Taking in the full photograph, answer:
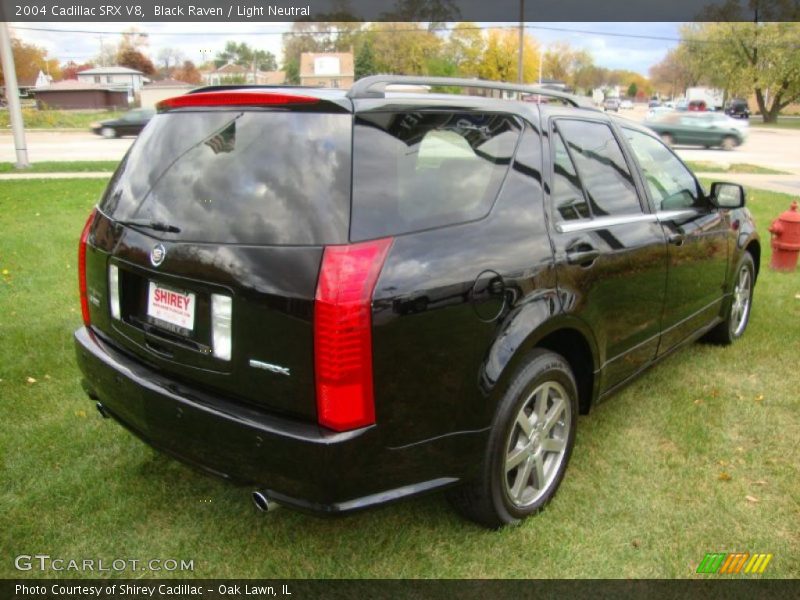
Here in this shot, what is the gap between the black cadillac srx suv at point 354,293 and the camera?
2.09 metres

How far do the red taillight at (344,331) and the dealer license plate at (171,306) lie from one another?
0.57 meters

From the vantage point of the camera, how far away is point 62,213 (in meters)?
9.67

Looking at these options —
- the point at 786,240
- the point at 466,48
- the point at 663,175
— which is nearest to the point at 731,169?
the point at 786,240

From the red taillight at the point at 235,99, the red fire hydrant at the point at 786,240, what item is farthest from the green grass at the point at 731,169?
the red taillight at the point at 235,99

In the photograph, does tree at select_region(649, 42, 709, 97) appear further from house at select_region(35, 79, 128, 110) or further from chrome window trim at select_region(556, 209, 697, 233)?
chrome window trim at select_region(556, 209, 697, 233)

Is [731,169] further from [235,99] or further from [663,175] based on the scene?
[235,99]

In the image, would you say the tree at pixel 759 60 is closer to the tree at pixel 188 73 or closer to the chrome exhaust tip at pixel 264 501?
the tree at pixel 188 73

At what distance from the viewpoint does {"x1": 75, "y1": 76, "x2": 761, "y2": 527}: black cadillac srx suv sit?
2.09 meters

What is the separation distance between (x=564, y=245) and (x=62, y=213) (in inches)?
354

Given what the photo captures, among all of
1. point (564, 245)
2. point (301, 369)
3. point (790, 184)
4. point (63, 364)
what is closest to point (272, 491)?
point (301, 369)

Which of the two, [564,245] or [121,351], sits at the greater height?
[564,245]

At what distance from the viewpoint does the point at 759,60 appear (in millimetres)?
55750

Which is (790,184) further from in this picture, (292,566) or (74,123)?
(74,123)

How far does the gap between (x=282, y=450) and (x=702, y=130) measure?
92.6 ft
